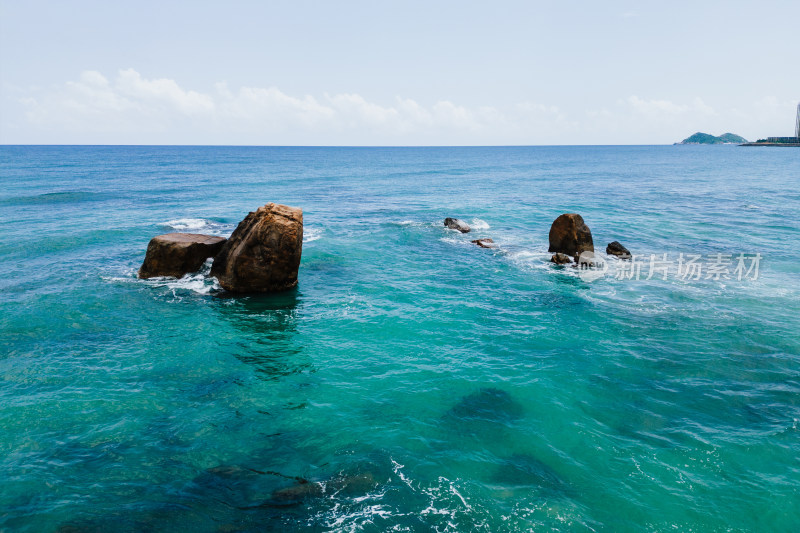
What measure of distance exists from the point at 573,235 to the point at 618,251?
4.63m

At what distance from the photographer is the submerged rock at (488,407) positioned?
17297 mm

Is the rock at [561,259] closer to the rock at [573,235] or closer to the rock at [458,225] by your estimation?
the rock at [573,235]

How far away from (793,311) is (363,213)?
44691 mm

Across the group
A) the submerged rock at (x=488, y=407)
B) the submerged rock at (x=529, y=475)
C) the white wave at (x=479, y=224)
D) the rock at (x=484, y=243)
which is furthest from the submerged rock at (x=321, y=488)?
the white wave at (x=479, y=224)

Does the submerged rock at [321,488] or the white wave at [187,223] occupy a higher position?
the white wave at [187,223]

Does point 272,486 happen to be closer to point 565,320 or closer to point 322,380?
point 322,380

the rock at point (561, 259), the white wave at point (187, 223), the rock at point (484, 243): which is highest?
the white wave at point (187, 223)

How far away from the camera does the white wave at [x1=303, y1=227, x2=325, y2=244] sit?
4478 cm

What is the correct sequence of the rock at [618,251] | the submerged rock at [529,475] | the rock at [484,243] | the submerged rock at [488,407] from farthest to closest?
the rock at [484,243] → the rock at [618,251] → the submerged rock at [488,407] → the submerged rock at [529,475]

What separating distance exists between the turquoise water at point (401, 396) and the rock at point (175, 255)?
129 cm

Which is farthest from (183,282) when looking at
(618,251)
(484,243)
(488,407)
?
(618,251)

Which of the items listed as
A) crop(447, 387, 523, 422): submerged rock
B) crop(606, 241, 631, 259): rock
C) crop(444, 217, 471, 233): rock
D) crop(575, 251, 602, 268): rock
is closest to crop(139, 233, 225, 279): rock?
crop(447, 387, 523, 422): submerged rock

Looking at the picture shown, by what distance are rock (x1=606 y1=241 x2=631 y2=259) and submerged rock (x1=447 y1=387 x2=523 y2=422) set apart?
2405 cm

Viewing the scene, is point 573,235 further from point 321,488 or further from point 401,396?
point 321,488
